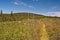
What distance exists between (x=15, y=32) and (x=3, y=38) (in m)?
2.89

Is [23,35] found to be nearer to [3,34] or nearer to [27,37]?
[27,37]

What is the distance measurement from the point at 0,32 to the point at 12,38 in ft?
10.1

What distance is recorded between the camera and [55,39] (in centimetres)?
1977

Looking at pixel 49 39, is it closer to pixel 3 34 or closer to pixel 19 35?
pixel 19 35

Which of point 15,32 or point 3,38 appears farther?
point 15,32

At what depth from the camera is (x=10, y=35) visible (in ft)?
67.8

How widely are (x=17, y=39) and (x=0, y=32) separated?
3380 mm

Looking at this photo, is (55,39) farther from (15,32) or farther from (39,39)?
(15,32)

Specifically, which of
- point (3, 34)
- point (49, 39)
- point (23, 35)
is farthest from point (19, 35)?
point (49, 39)

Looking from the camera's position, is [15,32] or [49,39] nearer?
[49,39]

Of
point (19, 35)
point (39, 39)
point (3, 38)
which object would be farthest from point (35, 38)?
point (3, 38)

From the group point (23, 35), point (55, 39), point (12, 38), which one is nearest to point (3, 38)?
point (12, 38)

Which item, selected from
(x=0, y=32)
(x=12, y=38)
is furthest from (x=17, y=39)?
(x=0, y=32)

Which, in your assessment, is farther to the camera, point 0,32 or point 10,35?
point 0,32
